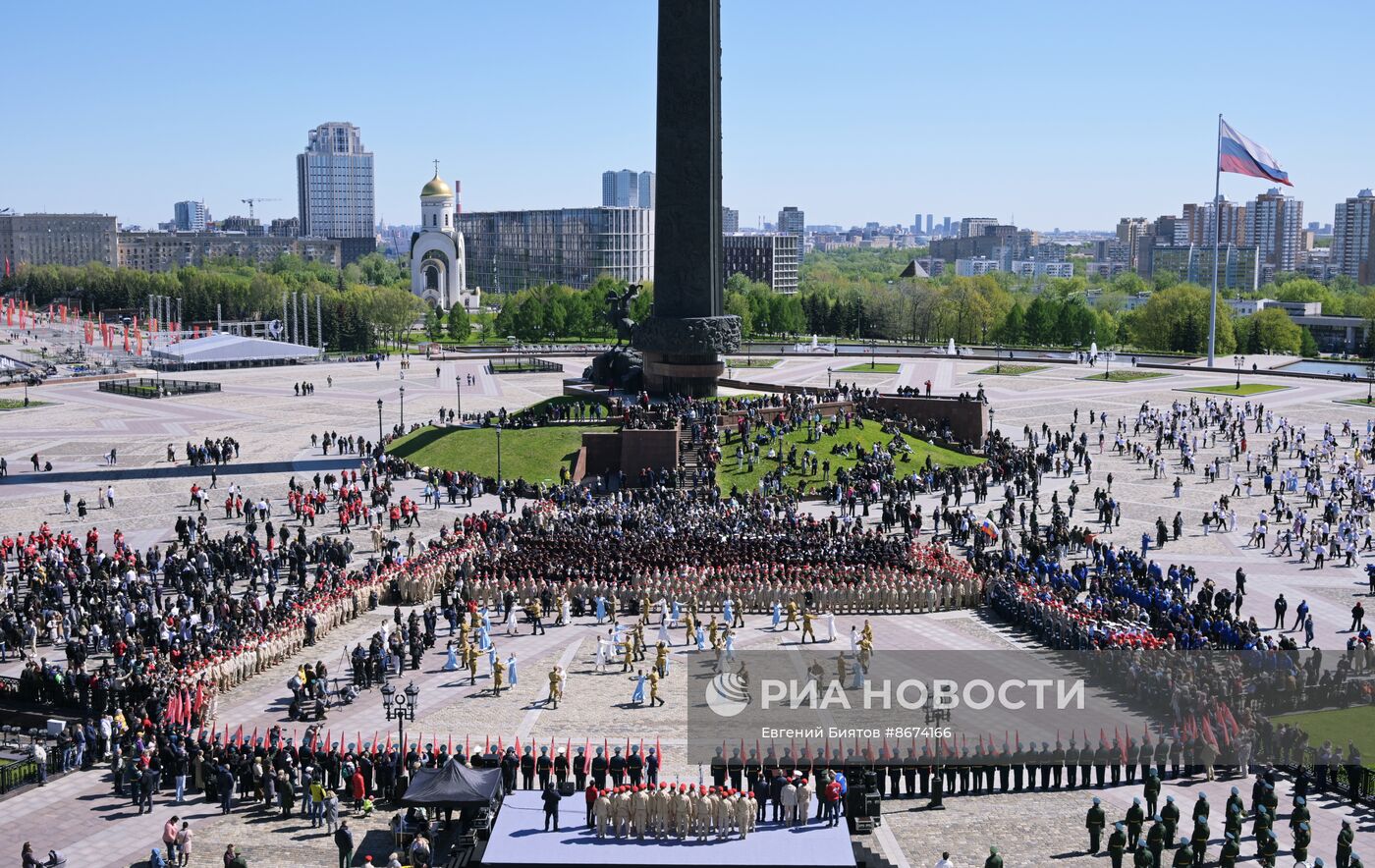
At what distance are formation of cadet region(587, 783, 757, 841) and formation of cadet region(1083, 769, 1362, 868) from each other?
5511 millimetres

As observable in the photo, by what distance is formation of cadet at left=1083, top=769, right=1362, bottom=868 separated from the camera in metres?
20.3

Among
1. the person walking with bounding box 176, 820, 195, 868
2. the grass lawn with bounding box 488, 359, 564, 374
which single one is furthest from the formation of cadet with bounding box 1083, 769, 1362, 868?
the grass lawn with bounding box 488, 359, 564, 374

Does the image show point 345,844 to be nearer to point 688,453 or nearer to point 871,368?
point 688,453

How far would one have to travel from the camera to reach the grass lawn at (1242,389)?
286 ft

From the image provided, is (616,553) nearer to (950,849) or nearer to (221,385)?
(950,849)

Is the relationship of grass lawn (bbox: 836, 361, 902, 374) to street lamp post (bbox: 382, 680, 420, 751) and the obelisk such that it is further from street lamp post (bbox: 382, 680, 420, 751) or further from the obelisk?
street lamp post (bbox: 382, 680, 420, 751)

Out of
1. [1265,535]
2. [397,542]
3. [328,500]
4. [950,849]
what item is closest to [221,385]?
[328,500]

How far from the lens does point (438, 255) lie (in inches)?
7303

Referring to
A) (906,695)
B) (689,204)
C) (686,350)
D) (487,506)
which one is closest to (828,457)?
(686,350)

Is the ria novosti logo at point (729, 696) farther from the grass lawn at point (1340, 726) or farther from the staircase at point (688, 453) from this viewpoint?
the staircase at point (688, 453)

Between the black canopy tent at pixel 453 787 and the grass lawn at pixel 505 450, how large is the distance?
32.5 meters

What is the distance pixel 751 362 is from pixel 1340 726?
80.4m

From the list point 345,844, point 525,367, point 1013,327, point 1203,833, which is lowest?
point 345,844

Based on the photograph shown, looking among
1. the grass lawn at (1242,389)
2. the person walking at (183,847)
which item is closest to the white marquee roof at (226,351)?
the grass lawn at (1242,389)
